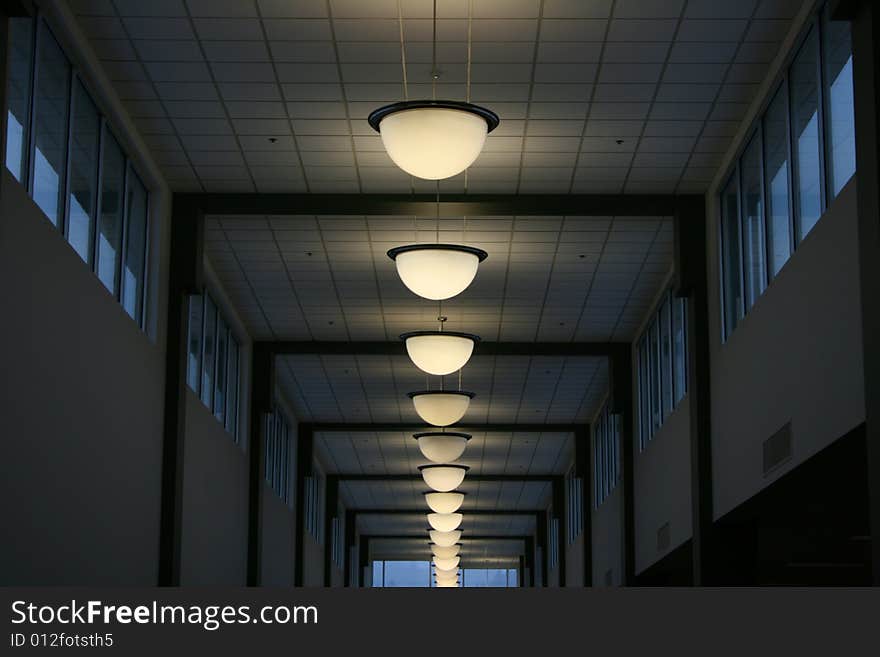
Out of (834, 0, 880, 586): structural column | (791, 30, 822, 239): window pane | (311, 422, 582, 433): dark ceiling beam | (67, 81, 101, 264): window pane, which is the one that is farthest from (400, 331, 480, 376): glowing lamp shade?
(311, 422, 582, 433): dark ceiling beam

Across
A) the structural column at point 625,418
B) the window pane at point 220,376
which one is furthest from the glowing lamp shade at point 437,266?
the structural column at point 625,418

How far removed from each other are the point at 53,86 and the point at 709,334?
1036 cm

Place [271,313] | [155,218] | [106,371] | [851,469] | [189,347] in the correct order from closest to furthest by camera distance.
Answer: [851,469]
[106,371]
[155,218]
[189,347]
[271,313]

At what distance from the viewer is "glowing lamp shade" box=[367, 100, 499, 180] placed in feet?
44.5

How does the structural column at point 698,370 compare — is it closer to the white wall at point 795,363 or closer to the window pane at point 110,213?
the white wall at point 795,363

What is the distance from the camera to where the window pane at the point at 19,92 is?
13414 millimetres

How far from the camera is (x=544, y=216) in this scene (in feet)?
68.7

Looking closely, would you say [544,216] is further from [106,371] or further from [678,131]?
[106,371]

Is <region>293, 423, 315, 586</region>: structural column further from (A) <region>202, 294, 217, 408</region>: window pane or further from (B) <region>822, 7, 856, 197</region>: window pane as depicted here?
(B) <region>822, 7, 856, 197</region>: window pane

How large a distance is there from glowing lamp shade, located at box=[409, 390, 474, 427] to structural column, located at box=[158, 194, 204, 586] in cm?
706

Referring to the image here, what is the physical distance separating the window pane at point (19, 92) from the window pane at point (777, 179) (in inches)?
330

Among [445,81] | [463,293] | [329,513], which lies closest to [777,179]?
[445,81]

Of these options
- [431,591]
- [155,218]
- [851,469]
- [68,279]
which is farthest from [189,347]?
[431,591]

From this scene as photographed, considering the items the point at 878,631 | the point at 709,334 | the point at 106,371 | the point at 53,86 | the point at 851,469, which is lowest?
the point at 878,631
